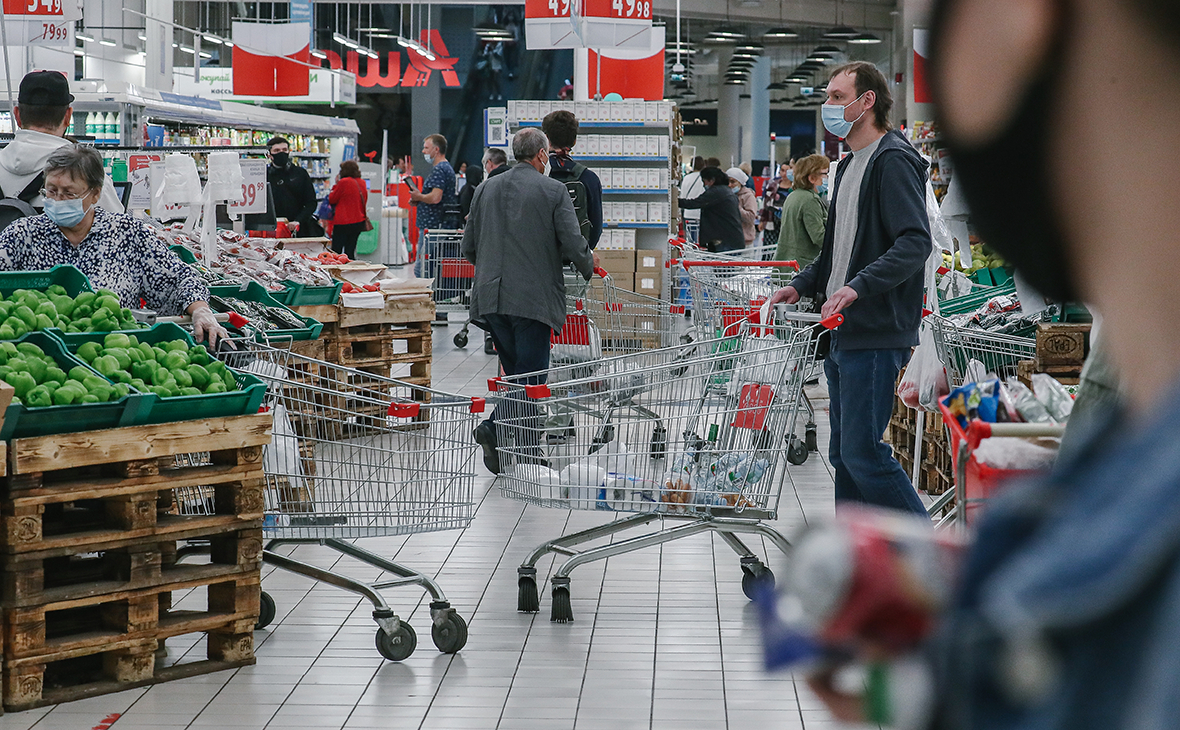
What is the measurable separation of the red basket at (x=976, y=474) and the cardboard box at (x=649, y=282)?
10.0 meters

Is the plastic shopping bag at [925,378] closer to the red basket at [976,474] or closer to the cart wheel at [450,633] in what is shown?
the cart wheel at [450,633]

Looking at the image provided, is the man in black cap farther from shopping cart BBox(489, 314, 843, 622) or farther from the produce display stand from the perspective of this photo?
shopping cart BBox(489, 314, 843, 622)

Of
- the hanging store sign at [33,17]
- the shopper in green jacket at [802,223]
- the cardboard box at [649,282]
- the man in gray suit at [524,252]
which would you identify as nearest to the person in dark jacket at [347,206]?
the hanging store sign at [33,17]

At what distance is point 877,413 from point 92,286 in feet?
9.46

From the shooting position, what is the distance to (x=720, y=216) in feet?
45.2

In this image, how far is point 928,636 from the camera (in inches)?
24.4

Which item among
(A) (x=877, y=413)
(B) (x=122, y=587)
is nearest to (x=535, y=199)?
(A) (x=877, y=413)

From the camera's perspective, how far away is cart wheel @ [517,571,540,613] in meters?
4.45

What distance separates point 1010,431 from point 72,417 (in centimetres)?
253

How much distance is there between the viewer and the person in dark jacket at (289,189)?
1384 cm

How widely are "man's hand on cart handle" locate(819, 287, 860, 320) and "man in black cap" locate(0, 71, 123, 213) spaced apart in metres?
3.68

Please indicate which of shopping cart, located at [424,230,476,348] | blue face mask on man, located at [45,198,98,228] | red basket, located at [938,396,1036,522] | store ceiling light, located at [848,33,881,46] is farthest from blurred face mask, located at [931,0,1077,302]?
store ceiling light, located at [848,33,881,46]

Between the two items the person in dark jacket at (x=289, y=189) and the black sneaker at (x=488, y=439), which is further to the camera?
the person in dark jacket at (x=289, y=189)

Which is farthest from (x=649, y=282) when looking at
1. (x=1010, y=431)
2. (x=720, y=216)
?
(x=1010, y=431)
